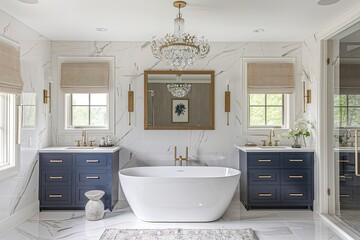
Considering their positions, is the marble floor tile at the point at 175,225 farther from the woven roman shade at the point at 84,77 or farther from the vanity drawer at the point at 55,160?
the woven roman shade at the point at 84,77

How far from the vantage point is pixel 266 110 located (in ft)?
16.1

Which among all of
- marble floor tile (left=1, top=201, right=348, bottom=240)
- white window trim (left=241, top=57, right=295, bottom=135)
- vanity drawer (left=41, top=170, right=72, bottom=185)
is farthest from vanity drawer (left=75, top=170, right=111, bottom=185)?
white window trim (left=241, top=57, right=295, bottom=135)

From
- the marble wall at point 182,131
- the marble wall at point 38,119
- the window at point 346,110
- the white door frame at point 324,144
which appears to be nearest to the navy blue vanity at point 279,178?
the white door frame at point 324,144

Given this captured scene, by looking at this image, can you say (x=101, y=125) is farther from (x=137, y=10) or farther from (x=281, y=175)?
(x=281, y=175)

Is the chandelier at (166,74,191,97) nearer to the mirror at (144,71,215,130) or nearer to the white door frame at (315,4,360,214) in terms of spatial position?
the mirror at (144,71,215,130)

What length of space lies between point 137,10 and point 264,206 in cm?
319

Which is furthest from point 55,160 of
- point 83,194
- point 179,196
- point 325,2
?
point 325,2

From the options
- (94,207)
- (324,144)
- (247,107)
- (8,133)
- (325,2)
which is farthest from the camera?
(247,107)

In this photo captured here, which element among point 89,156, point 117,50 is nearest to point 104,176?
point 89,156

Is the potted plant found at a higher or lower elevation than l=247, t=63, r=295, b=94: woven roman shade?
lower

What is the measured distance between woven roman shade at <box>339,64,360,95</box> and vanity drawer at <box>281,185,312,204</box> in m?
1.46

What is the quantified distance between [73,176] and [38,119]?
0.96 meters

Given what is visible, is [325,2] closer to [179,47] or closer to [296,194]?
[179,47]

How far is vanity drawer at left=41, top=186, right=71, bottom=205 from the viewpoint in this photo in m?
4.21
